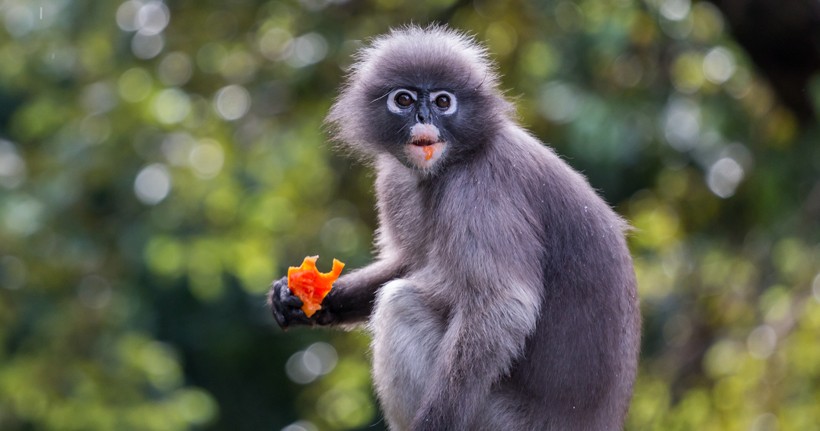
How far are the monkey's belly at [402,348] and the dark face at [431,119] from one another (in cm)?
62

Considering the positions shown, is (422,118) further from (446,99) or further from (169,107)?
(169,107)

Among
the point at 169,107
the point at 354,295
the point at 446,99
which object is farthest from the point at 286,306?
the point at 169,107

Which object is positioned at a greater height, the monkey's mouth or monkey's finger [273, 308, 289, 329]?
the monkey's mouth

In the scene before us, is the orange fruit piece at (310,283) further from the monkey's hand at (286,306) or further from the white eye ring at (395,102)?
the white eye ring at (395,102)

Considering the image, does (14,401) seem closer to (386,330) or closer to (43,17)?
(43,17)

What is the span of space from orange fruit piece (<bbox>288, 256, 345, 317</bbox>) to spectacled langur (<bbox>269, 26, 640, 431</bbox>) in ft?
0.21

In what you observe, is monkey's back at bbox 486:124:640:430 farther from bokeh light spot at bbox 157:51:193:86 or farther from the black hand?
bokeh light spot at bbox 157:51:193:86

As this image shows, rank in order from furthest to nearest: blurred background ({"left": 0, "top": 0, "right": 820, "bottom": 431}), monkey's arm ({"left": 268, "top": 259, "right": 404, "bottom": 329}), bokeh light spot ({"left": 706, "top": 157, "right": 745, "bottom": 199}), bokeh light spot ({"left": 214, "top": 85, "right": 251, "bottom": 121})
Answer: bokeh light spot ({"left": 214, "top": 85, "right": 251, "bottom": 121}), bokeh light spot ({"left": 706, "top": 157, "right": 745, "bottom": 199}), blurred background ({"left": 0, "top": 0, "right": 820, "bottom": 431}), monkey's arm ({"left": 268, "top": 259, "right": 404, "bottom": 329})

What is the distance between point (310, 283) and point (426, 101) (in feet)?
3.33

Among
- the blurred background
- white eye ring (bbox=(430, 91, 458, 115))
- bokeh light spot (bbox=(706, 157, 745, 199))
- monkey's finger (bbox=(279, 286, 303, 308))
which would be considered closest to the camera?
white eye ring (bbox=(430, 91, 458, 115))

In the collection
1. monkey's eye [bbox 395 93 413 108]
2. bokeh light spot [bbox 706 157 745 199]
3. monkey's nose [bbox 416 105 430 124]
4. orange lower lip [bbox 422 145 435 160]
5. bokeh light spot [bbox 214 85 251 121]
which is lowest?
bokeh light spot [bbox 706 157 745 199]

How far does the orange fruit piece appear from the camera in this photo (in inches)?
235

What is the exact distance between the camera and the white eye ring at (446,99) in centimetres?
592

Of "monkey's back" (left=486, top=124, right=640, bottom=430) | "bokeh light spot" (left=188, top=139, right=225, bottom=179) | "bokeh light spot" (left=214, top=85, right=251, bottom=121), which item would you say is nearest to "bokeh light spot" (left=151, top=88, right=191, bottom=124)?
"bokeh light spot" (left=188, top=139, right=225, bottom=179)
